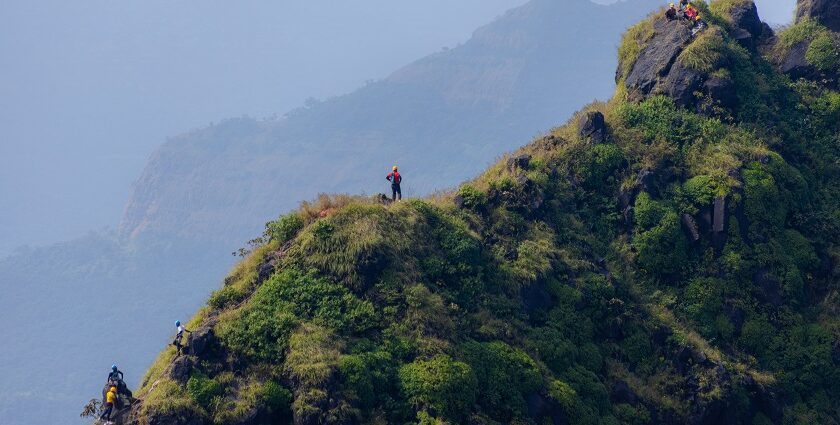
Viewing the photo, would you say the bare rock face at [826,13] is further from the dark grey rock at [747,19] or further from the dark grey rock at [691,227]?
the dark grey rock at [691,227]

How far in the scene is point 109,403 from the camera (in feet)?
69.7

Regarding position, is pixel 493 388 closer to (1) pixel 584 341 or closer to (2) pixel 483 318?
(2) pixel 483 318

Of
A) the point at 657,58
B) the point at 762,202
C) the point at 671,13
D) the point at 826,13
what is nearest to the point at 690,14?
the point at 671,13

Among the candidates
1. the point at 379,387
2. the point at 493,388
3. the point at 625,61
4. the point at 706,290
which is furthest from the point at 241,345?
the point at 625,61

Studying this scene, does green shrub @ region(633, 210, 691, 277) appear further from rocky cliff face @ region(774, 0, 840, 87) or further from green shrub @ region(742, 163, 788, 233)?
rocky cliff face @ region(774, 0, 840, 87)

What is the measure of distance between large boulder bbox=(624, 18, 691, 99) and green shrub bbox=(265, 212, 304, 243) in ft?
54.4

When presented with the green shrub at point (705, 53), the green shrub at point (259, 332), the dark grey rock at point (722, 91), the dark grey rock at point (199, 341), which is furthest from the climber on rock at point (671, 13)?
the dark grey rock at point (199, 341)

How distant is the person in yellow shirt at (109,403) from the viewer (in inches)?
831

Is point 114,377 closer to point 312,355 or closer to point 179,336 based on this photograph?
point 179,336

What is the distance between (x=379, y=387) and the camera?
22094 mm

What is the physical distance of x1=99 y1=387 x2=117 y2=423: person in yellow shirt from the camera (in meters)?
21.1

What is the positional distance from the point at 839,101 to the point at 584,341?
18498 mm

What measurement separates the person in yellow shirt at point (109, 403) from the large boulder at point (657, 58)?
2372 cm

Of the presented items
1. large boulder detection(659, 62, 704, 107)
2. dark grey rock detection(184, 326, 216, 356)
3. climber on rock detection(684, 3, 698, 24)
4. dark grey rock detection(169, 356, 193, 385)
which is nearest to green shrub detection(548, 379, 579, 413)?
dark grey rock detection(184, 326, 216, 356)
